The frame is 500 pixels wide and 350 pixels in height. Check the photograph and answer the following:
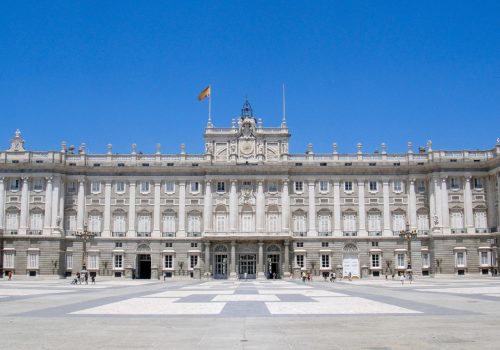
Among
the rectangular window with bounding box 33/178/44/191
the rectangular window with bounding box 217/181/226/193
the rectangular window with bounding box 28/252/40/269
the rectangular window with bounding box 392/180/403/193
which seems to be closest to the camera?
the rectangular window with bounding box 28/252/40/269

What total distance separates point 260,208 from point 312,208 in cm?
687

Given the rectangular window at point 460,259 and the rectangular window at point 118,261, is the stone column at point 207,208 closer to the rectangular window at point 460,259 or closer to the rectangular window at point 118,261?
the rectangular window at point 118,261

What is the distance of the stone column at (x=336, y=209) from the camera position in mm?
78375

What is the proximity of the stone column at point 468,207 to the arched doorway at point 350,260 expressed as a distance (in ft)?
47.1

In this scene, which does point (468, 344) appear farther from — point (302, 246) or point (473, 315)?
point (302, 246)

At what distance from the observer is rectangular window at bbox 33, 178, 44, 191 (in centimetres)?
7756

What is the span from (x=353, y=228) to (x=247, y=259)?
14503 millimetres

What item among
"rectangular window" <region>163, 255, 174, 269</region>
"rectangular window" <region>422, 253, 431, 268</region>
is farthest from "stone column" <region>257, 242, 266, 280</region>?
"rectangular window" <region>422, 253, 431, 268</region>

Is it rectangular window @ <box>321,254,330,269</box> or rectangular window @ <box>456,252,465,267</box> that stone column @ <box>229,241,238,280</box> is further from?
rectangular window @ <box>456,252,465,267</box>

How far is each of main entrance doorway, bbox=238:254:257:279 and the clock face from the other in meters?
13.6

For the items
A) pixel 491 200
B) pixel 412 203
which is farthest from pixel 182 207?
pixel 491 200

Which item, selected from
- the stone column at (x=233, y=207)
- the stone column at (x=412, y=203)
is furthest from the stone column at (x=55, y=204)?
the stone column at (x=412, y=203)

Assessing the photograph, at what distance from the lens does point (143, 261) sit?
78875mm

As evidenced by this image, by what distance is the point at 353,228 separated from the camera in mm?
78812
